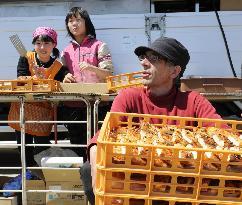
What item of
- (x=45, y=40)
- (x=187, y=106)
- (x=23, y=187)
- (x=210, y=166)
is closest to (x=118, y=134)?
(x=210, y=166)

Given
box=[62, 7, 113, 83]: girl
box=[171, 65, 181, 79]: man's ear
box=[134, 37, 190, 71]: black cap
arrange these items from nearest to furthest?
box=[134, 37, 190, 71]: black cap
box=[171, 65, 181, 79]: man's ear
box=[62, 7, 113, 83]: girl

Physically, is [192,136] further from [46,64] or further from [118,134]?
[46,64]

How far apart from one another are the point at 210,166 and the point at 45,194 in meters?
2.36

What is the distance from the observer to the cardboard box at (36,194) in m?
3.49

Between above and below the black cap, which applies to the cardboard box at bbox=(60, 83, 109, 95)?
below

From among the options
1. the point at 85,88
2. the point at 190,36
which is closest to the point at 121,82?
the point at 85,88

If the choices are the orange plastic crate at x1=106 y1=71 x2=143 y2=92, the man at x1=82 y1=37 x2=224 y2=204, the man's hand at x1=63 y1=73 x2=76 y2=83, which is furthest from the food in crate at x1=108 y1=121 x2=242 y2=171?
the man's hand at x1=63 y1=73 x2=76 y2=83

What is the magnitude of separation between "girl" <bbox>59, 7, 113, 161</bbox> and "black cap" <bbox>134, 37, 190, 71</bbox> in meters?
1.39

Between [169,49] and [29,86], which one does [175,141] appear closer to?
[169,49]

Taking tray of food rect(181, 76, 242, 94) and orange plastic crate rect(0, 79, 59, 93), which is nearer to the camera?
orange plastic crate rect(0, 79, 59, 93)

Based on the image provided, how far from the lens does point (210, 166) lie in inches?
57.5

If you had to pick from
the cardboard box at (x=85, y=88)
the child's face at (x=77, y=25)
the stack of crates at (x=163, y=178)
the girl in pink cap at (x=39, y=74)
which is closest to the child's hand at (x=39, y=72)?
the girl in pink cap at (x=39, y=74)

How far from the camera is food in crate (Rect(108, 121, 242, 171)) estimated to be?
145 centimetres

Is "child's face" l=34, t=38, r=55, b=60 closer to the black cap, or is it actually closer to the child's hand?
the child's hand
